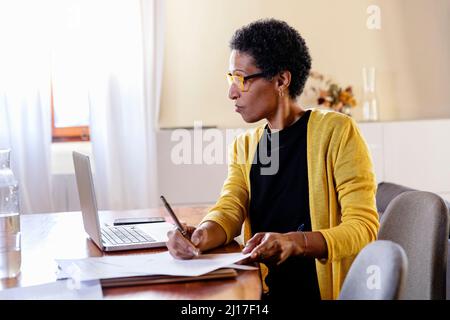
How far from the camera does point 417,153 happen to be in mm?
3877

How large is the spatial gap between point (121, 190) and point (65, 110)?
Result: 585 mm

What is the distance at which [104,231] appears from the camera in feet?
6.20

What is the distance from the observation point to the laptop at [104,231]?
162cm

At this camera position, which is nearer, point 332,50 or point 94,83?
point 94,83

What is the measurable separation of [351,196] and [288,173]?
22 centimetres

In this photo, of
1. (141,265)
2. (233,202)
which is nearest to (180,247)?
(141,265)

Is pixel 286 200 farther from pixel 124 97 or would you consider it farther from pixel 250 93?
pixel 124 97

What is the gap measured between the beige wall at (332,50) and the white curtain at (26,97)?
28.6 inches

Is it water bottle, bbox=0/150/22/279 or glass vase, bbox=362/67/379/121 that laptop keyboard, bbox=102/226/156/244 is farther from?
glass vase, bbox=362/67/379/121

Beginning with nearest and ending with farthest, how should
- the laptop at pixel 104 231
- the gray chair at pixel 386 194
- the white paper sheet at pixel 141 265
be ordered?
the white paper sheet at pixel 141 265 → the laptop at pixel 104 231 → the gray chair at pixel 386 194

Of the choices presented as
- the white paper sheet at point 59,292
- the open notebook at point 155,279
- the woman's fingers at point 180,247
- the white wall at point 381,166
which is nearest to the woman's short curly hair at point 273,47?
the woman's fingers at point 180,247

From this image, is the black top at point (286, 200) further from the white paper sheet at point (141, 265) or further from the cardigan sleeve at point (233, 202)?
the white paper sheet at point (141, 265)

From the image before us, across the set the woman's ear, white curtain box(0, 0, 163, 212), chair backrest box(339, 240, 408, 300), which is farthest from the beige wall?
chair backrest box(339, 240, 408, 300)

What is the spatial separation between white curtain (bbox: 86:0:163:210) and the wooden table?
1444 millimetres
